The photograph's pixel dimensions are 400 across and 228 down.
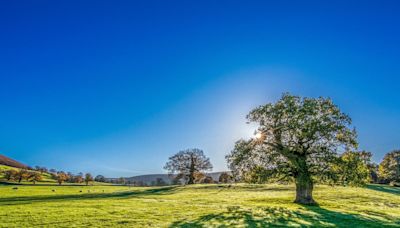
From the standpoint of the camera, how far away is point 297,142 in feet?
112

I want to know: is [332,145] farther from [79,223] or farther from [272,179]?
[79,223]

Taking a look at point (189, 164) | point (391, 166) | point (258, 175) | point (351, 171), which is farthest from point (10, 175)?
point (391, 166)

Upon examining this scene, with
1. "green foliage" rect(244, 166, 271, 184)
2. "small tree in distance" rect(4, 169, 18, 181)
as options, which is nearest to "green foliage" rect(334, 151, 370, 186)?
"green foliage" rect(244, 166, 271, 184)

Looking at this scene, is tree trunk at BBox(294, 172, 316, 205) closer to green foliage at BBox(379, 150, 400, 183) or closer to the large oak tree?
the large oak tree

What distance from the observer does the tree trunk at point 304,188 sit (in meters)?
32.8

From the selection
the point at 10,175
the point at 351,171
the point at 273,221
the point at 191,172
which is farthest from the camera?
the point at 10,175

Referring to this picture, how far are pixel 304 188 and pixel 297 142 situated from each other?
560cm

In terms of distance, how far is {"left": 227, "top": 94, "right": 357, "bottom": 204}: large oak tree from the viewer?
3303 centimetres

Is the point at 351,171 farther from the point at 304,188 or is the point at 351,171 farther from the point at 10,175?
the point at 10,175

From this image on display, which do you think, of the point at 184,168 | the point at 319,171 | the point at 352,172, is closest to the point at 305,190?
the point at 319,171

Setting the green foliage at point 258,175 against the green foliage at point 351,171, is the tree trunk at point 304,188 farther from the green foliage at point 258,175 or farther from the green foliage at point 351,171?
the green foliage at point 258,175

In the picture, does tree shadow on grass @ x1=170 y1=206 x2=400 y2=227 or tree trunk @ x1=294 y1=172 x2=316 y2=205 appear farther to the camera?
tree trunk @ x1=294 y1=172 x2=316 y2=205

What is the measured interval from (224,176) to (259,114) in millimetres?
75594

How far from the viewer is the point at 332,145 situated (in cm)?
3381
